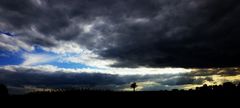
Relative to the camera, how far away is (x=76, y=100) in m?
73.1

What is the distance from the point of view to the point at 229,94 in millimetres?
74500

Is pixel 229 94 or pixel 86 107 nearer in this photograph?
pixel 86 107

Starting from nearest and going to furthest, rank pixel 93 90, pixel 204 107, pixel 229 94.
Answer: pixel 204 107 → pixel 229 94 → pixel 93 90

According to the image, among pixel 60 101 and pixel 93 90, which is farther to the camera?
pixel 93 90

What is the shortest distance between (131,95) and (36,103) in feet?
76.0

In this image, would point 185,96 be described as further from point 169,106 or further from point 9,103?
point 9,103

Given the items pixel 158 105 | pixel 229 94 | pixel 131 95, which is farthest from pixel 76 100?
pixel 229 94

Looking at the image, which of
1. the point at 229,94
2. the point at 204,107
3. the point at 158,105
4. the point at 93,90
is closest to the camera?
the point at 204,107

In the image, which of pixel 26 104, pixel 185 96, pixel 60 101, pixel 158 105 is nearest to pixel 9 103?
pixel 26 104

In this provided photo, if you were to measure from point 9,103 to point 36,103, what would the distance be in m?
6.78

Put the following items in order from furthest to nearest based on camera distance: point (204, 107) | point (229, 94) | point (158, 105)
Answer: point (229, 94), point (158, 105), point (204, 107)

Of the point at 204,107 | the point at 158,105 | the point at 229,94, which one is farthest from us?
the point at 229,94

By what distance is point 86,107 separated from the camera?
6812cm

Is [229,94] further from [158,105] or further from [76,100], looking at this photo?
[76,100]
